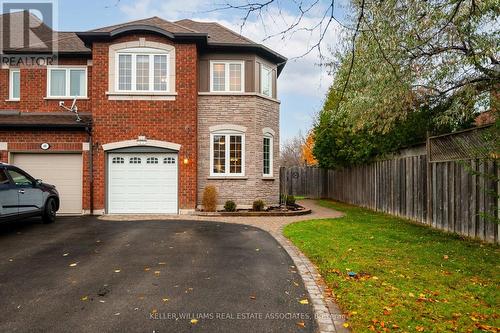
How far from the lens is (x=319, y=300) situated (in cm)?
520

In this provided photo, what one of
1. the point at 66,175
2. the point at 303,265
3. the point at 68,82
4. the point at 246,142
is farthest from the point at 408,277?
→ the point at 68,82

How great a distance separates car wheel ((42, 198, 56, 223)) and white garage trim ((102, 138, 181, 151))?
2.94 metres

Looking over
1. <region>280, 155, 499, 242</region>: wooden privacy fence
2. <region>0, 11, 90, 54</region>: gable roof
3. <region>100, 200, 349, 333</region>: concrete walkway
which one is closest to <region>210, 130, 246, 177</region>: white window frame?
<region>100, 200, 349, 333</region>: concrete walkway

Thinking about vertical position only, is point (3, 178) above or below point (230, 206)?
above

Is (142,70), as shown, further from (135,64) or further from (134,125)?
(134,125)

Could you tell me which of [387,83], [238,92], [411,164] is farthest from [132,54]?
[411,164]

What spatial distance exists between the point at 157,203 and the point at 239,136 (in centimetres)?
403

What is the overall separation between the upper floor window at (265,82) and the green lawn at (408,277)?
7715 mm

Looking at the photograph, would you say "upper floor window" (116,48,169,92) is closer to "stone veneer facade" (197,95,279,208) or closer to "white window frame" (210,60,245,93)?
"stone veneer facade" (197,95,279,208)

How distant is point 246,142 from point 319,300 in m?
11.1

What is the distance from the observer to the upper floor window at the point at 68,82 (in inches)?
634

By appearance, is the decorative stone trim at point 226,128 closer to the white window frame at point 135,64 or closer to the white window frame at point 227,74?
the white window frame at point 227,74

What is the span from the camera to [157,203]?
15062 millimetres

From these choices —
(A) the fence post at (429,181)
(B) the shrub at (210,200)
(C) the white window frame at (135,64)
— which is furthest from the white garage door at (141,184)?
(A) the fence post at (429,181)
